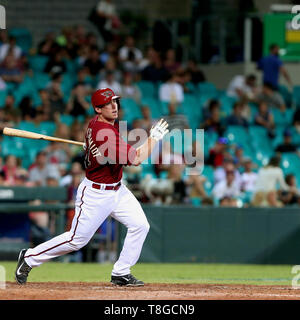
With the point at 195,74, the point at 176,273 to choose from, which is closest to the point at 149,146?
the point at 176,273

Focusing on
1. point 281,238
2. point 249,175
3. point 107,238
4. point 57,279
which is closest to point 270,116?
point 249,175

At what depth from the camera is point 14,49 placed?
1672 cm

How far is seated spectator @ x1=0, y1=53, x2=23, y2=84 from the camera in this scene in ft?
54.2

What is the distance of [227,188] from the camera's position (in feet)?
47.8

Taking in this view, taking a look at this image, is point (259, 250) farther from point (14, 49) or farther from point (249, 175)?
point (14, 49)

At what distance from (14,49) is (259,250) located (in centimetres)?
662

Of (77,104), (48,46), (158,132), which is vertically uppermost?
(48,46)

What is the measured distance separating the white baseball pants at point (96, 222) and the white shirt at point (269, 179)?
21.9 feet

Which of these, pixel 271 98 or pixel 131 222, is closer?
pixel 131 222

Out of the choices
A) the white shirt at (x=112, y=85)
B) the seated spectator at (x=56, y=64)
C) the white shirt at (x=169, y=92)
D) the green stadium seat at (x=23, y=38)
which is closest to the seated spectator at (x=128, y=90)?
the white shirt at (x=112, y=85)

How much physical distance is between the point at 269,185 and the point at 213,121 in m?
2.63

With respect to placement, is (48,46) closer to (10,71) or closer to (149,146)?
(10,71)

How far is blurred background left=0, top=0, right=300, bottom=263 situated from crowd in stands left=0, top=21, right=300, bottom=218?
0.09 feet

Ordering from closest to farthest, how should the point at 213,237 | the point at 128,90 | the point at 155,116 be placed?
1. the point at 213,237
2. the point at 155,116
3. the point at 128,90
